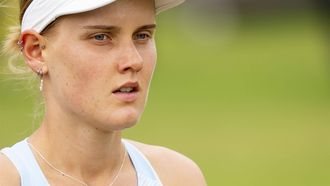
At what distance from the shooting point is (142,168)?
3.61 m

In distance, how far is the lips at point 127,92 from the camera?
10.6ft

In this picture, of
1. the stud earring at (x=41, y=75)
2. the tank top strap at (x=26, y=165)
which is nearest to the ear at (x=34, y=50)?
the stud earring at (x=41, y=75)

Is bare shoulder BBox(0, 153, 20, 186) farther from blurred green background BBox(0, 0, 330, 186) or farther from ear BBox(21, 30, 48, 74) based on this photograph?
blurred green background BBox(0, 0, 330, 186)

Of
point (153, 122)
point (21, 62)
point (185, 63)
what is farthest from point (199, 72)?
point (21, 62)

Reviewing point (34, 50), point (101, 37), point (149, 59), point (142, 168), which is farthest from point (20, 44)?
point (142, 168)

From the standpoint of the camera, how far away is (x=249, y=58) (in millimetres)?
17750

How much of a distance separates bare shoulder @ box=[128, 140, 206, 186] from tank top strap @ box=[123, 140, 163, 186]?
0.11 ft

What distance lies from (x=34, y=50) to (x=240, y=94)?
11.4 metres

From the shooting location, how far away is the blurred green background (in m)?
10.8

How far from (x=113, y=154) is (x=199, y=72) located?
12.8 metres

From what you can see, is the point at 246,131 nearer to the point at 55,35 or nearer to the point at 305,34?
the point at 305,34

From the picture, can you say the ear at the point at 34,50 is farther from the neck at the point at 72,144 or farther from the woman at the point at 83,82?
the neck at the point at 72,144

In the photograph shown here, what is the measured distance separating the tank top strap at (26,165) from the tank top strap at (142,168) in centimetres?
40

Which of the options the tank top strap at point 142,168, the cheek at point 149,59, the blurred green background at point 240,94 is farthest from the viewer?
the blurred green background at point 240,94
